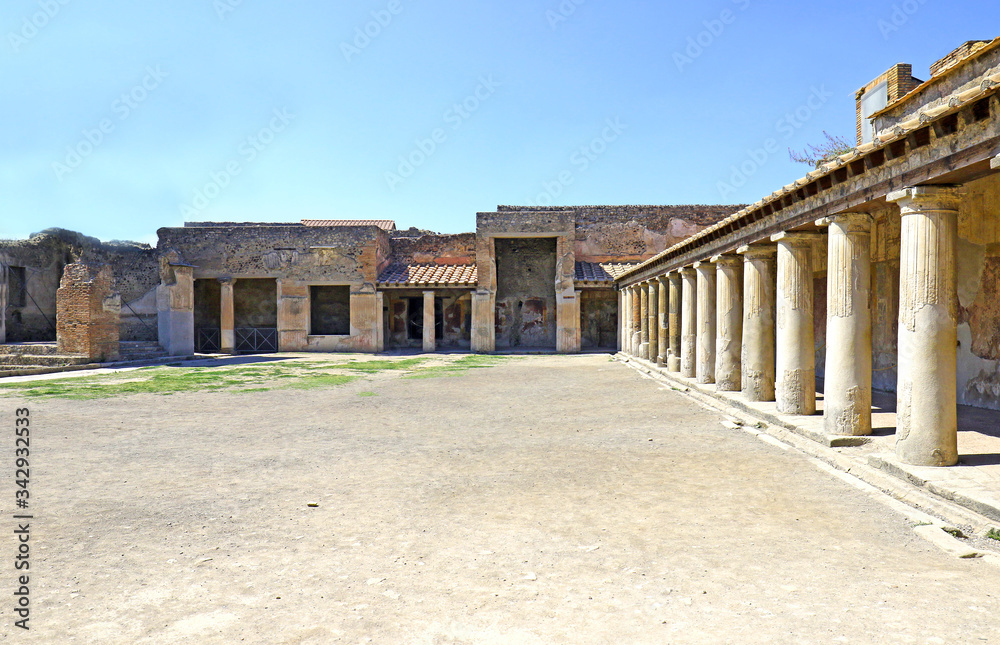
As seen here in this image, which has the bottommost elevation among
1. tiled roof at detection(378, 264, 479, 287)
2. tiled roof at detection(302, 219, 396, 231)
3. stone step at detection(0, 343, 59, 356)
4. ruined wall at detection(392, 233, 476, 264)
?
stone step at detection(0, 343, 59, 356)

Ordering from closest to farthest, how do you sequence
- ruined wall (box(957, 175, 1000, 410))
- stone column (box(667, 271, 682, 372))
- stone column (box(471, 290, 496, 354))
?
ruined wall (box(957, 175, 1000, 410)) < stone column (box(667, 271, 682, 372)) < stone column (box(471, 290, 496, 354))

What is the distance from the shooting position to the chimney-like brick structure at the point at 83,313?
1633cm

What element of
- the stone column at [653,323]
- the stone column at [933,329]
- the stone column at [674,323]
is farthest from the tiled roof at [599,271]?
the stone column at [933,329]

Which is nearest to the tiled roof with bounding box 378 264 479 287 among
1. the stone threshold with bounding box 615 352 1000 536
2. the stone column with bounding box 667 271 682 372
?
the stone column with bounding box 667 271 682 372

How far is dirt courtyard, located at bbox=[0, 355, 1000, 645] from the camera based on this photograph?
8.66 feet

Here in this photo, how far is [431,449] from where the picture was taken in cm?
627

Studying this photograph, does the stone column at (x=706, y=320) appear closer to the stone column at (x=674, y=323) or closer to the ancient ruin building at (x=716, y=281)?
the ancient ruin building at (x=716, y=281)

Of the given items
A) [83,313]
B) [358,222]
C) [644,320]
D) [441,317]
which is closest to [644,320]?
[644,320]

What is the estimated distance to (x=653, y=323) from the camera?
17.3m

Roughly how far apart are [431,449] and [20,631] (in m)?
3.93

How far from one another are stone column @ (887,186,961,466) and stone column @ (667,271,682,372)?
921 cm

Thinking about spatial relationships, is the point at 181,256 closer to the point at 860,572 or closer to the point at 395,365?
the point at 395,365

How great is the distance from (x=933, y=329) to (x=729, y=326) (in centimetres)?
520

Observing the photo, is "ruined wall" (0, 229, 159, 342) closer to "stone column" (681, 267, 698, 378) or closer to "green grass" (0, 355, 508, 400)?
"green grass" (0, 355, 508, 400)
